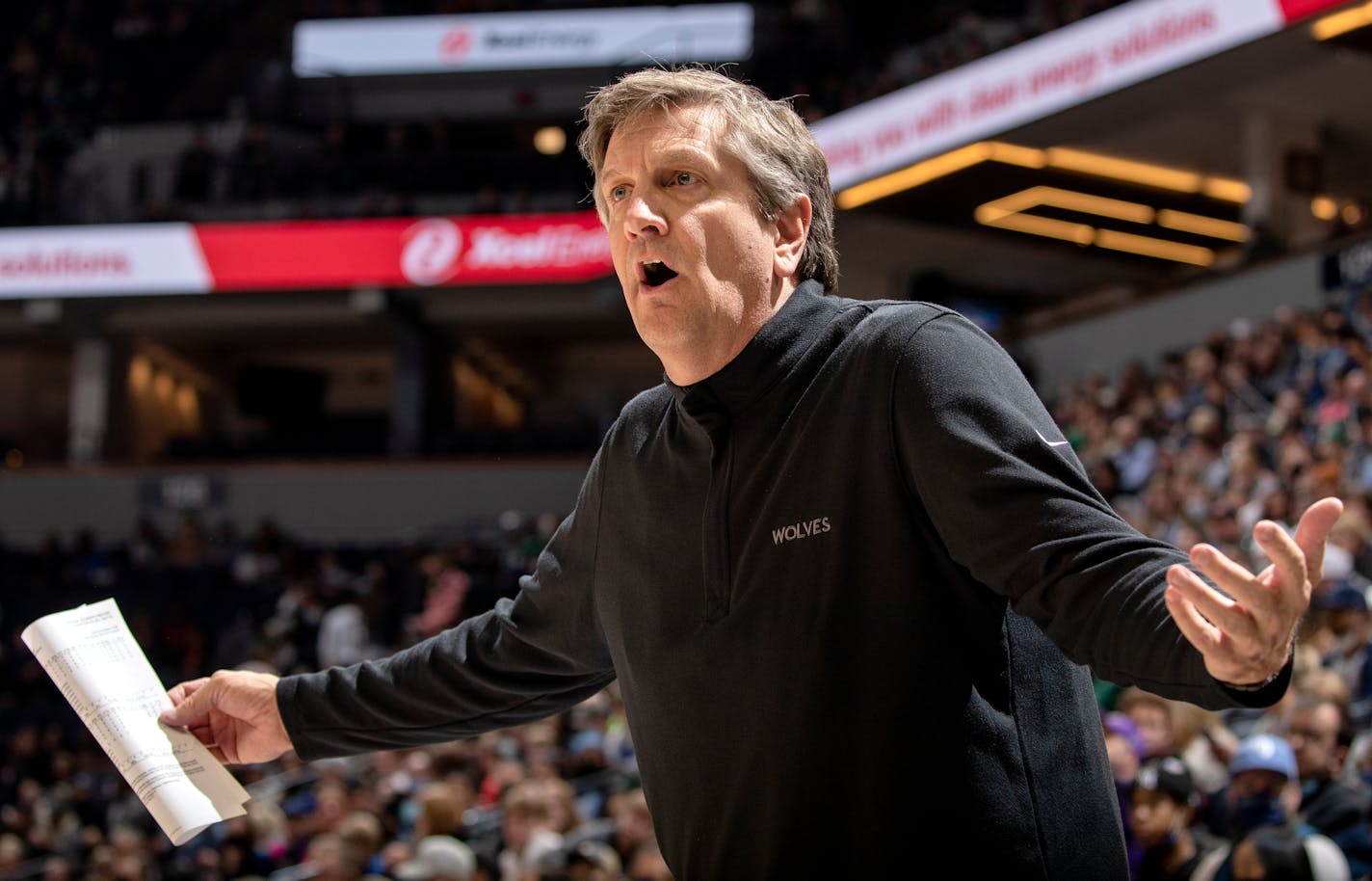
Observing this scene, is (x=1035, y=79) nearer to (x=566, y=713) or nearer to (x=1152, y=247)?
(x=1152, y=247)

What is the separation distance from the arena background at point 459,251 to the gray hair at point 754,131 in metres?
6.46

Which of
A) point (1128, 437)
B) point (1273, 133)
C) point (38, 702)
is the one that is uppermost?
point (1273, 133)

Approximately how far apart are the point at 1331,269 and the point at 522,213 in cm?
868

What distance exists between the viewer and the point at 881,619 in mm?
1468

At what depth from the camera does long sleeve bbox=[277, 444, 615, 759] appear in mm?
1979

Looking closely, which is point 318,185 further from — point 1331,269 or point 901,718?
point 901,718

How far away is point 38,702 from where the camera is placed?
12742 millimetres

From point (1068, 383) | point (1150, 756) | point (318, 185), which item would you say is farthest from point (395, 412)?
point (1150, 756)

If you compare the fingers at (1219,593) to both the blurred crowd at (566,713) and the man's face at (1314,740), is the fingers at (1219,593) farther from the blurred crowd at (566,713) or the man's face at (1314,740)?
the man's face at (1314,740)

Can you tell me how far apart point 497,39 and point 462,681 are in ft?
59.8

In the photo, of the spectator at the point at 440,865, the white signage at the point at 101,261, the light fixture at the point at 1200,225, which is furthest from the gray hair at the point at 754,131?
the white signage at the point at 101,261

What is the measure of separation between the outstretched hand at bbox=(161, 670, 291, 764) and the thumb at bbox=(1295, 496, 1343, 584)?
1382 millimetres

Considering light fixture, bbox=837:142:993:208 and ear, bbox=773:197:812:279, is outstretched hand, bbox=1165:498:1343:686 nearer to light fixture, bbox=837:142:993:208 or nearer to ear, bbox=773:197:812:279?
ear, bbox=773:197:812:279

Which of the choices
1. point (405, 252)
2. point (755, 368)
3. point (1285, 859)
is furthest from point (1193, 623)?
point (405, 252)
